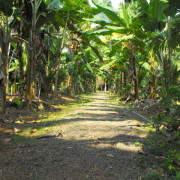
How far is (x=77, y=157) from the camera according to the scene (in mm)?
3105

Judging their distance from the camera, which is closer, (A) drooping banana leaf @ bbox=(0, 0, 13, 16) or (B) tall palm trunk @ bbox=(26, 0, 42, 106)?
(A) drooping banana leaf @ bbox=(0, 0, 13, 16)

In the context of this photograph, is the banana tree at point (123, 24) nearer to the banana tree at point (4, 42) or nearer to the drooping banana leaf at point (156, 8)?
the drooping banana leaf at point (156, 8)

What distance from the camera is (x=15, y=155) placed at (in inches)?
126

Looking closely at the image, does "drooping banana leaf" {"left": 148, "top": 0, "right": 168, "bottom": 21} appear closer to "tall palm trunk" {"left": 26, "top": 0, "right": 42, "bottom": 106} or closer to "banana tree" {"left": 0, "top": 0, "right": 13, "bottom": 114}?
"tall palm trunk" {"left": 26, "top": 0, "right": 42, "bottom": 106}

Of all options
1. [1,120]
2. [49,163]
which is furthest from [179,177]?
[1,120]

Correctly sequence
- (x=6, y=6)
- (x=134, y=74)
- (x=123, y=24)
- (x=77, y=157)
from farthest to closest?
1. (x=134, y=74)
2. (x=123, y=24)
3. (x=6, y=6)
4. (x=77, y=157)

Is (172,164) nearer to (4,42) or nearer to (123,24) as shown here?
(4,42)

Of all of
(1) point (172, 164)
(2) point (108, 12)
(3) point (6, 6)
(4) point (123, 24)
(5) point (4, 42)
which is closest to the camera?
(1) point (172, 164)

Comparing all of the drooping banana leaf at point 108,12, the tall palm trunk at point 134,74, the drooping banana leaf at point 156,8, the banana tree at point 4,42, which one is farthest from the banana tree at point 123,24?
the banana tree at point 4,42

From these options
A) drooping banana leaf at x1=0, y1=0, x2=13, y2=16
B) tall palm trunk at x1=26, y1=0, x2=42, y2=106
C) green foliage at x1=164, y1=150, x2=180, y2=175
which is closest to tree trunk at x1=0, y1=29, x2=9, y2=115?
drooping banana leaf at x1=0, y1=0, x2=13, y2=16

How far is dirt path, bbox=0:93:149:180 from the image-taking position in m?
2.54

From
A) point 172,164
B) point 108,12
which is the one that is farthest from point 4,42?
point 172,164

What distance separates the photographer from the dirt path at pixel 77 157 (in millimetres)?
2545

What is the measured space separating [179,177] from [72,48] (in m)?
14.5
